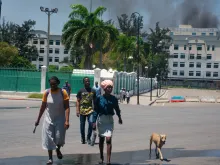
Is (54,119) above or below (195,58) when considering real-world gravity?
below

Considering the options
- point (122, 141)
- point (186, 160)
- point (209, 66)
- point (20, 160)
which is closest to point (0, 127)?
point (122, 141)

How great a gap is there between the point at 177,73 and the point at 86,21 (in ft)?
272

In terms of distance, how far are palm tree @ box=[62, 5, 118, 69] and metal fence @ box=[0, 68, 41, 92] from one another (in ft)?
39.2

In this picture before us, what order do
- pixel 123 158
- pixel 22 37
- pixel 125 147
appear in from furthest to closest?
1. pixel 22 37
2. pixel 125 147
3. pixel 123 158

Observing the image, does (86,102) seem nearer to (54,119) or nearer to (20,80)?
(54,119)

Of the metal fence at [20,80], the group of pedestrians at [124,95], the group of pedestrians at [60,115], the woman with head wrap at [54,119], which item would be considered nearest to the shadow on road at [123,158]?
the group of pedestrians at [60,115]

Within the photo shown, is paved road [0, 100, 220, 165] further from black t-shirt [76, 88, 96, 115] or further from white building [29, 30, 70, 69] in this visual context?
white building [29, 30, 70, 69]

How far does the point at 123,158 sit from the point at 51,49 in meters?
112

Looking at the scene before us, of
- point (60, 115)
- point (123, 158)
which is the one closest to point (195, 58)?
point (123, 158)

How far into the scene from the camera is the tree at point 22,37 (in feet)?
335

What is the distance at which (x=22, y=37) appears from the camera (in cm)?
10219

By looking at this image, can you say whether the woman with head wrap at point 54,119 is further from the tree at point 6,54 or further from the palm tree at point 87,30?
the tree at point 6,54

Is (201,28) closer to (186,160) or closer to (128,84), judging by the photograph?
(128,84)

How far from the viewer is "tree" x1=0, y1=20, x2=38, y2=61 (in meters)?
102
